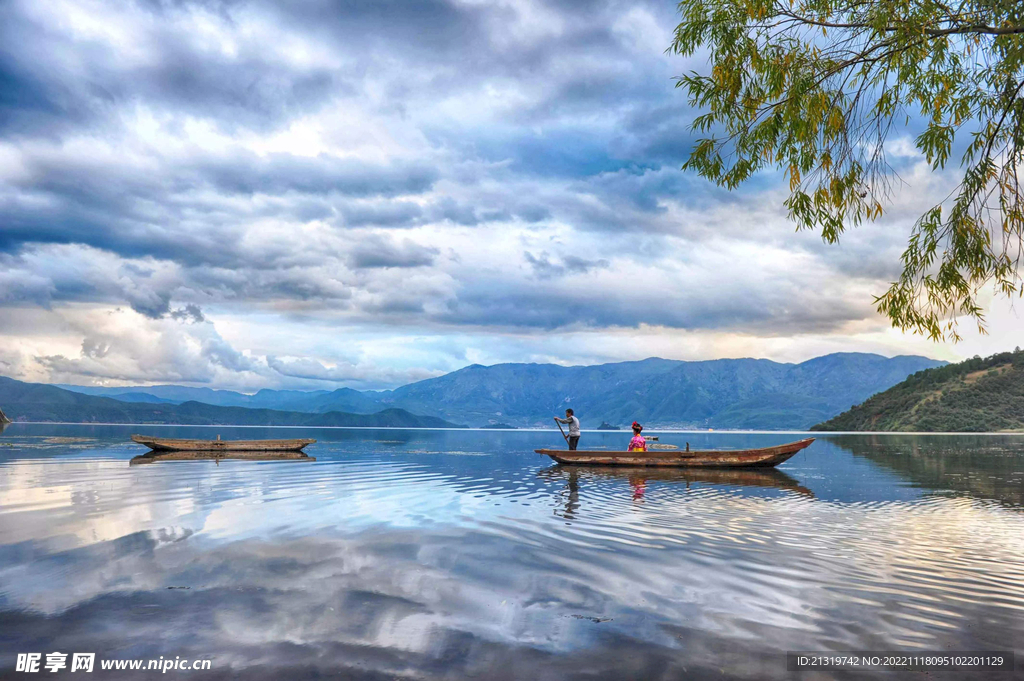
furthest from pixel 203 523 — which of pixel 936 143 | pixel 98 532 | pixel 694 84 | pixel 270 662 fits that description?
pixel 936 143

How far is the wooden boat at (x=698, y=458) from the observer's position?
3862cm

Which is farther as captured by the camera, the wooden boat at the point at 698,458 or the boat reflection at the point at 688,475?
the wooden boat at the point at 698,458

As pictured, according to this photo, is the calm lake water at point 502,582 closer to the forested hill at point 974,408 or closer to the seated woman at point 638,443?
the seated woman at point 638,443

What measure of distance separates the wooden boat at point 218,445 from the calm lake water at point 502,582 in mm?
33822

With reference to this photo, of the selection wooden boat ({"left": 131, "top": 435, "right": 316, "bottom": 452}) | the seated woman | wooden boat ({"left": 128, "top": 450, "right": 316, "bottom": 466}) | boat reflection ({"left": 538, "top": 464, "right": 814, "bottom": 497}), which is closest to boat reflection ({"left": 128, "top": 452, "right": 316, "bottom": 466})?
wooden boat ({"left": 128, "top": 450, "right": 316, "bottom": 466})

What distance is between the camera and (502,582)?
11.1 meters

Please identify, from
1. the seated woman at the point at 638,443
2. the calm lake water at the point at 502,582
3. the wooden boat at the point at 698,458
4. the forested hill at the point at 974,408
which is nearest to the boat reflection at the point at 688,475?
the wooden boat at the point at 698,458

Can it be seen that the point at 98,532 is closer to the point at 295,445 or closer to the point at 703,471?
the point at 703,471

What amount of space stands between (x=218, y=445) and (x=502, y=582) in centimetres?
5319

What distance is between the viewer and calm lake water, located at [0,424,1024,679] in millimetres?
7770

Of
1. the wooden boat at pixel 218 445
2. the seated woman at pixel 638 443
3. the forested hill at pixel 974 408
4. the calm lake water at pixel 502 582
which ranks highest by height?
the forested hill at pixel 974 408

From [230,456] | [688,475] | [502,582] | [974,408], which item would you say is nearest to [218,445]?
[230,456]

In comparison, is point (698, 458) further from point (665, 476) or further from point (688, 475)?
point (665, 476)

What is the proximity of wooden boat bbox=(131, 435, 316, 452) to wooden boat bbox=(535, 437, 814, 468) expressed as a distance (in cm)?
2960
